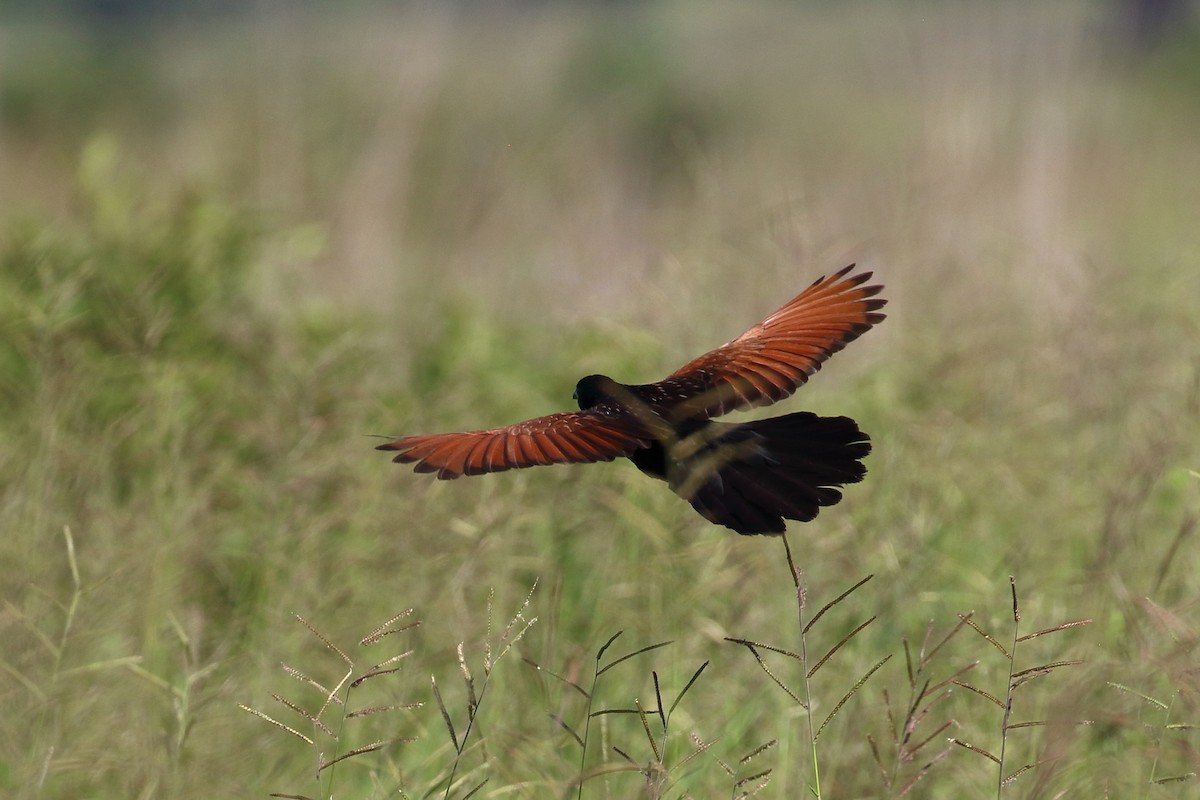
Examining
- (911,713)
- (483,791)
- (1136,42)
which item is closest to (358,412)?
(483,791)

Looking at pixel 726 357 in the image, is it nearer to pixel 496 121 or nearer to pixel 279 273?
pixel 279 273

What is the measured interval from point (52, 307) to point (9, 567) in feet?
1.55

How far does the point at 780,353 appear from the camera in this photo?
1807 mm

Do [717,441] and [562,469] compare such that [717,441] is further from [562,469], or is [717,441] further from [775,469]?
[562,469]

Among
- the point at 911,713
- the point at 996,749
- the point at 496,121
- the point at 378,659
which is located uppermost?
the point at 911,713

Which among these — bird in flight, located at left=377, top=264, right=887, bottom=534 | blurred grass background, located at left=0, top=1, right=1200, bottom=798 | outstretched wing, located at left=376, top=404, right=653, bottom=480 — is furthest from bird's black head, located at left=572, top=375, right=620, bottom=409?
blurred grass background, located at left=0, top=1, right=1200, bottom=798

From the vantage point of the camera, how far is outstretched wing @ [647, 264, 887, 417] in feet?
5.67

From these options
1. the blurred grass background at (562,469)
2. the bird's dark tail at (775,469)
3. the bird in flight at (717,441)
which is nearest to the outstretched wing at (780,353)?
the bird in flight at (717,441)

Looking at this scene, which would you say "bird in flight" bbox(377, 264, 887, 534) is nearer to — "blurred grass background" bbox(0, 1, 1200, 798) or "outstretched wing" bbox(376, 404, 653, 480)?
"outstretched wing" bbox(376, 404, 653, 480)

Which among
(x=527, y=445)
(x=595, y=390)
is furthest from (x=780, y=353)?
(x=527, y=445)

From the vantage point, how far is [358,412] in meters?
2.86

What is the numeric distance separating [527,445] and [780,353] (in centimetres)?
55

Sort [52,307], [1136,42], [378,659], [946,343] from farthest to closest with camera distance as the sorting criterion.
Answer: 1. [1136,42]
2. [946,343]
3. [378,659]
4. [52,307]

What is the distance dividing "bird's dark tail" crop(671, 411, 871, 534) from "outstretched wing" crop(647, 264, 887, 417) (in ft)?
0.46
